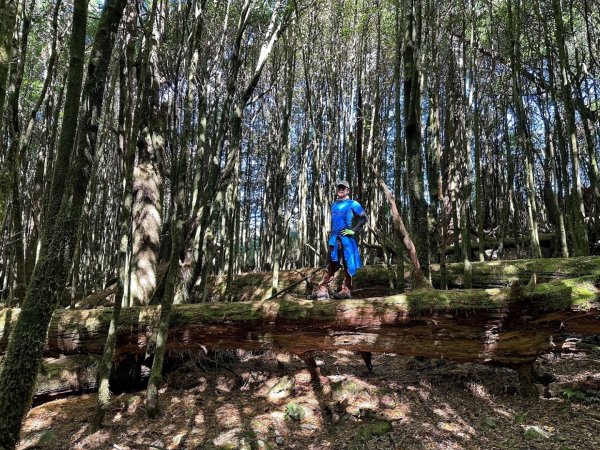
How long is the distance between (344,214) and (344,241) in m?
0.34

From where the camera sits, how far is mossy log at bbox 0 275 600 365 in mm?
3131

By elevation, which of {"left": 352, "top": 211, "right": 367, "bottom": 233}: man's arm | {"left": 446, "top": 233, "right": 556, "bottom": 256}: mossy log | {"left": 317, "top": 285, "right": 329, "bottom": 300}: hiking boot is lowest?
{"left": 317, "top": 285, "right": 329, "bottom": 300}: hiking boot

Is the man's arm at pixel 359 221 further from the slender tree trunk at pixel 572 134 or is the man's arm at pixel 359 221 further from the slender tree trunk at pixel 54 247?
the slender tree trunk at pixel 54 247

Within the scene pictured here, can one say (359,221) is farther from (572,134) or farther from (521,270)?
(572,134)

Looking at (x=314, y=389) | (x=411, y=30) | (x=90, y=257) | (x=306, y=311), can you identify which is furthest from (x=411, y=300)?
(x=90, y=257)

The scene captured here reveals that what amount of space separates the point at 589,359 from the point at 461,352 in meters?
1.81

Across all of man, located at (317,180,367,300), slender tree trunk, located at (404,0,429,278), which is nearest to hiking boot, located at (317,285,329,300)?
man, located at (317,180,367,300)

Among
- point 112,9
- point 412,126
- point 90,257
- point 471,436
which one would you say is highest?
point 112,9

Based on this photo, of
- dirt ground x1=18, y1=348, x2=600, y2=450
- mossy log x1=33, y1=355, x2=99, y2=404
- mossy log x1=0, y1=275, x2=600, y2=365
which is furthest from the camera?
mossy log x1=33, y1=355, x2=99, y2=404

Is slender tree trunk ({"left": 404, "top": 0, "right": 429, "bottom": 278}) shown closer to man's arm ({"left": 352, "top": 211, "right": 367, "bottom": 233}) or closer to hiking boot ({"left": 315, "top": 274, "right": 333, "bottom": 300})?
man's arm ({"left": 352, "top": 211, "right": 367, "bottom": 233})

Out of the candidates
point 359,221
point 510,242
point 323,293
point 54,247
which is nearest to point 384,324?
point 323,293

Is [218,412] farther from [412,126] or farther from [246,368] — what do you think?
[412,126]

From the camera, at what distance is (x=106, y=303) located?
21.9 feet

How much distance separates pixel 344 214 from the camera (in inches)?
187
